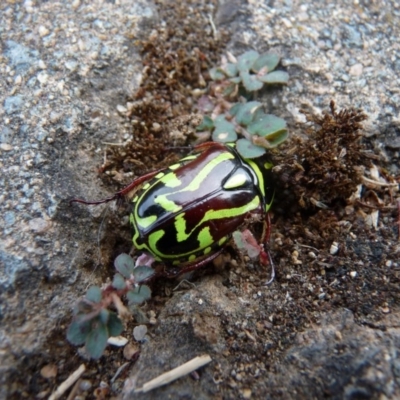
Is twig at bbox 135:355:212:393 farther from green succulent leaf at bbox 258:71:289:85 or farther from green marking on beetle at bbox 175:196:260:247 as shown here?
green succulent leaf at bbox 258:71:289:85

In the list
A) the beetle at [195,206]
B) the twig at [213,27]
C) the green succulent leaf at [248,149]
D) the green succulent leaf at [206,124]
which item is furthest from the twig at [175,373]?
the twig at [213,27]

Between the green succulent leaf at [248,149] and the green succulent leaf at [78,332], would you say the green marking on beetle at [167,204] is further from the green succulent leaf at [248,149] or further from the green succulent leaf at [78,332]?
the green succulent leaf at [78,332]

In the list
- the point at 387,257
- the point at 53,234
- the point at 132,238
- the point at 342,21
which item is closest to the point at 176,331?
the point at 132,238

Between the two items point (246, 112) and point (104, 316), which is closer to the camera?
point (104, 316)

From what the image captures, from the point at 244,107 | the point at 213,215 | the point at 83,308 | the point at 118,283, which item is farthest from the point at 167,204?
the point at 244,107

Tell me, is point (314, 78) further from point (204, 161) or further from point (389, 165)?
point (204, 161)

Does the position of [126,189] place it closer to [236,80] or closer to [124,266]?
[124,266]
